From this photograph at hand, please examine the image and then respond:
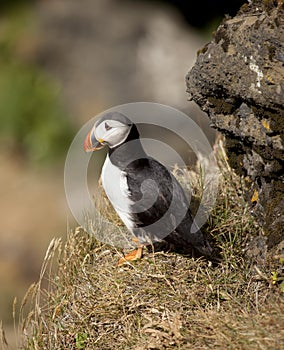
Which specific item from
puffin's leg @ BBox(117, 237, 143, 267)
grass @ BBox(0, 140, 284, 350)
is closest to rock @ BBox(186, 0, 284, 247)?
grass @ BBox(0, 140, 284, 350)

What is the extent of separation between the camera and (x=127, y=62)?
42.8 ft

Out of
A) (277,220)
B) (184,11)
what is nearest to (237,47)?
(277,220)

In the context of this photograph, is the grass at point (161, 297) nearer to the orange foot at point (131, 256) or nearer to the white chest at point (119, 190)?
the orange foot at point (131, 256)

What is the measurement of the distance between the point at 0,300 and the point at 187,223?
24.7 feet

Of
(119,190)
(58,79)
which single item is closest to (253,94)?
(119,190)

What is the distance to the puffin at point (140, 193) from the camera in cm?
486

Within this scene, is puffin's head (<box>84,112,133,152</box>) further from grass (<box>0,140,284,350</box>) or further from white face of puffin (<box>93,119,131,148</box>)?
grass (<box>0,140,284,350</box>)

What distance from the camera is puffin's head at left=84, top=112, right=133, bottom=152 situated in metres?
4.89

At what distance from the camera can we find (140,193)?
4.86 meters

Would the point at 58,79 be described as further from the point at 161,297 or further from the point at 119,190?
the point at 161,297

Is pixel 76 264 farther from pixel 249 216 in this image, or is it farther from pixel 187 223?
pixel 249 216

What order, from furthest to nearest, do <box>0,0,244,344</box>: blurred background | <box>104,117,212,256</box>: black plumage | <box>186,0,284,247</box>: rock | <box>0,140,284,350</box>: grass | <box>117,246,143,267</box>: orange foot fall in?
<box>0,0,244,344</box>: blurred background
<box>117,246,143,267</box>: orange foot
<box>104,117,212,256</box>: black plumage
<box>186,0,284,247</box>: rock
<box>0,140,284,350</box>: grass

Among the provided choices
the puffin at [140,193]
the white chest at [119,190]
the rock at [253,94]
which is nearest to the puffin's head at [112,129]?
the puffin at [140,193]

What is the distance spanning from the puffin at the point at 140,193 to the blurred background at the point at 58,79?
20.3ft
